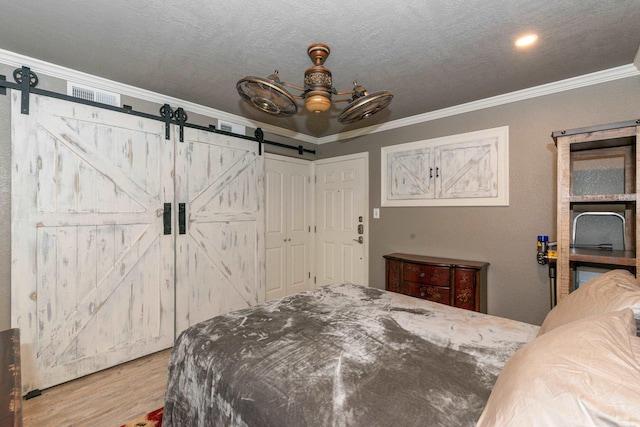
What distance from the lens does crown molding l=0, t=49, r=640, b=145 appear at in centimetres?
Answer: 226

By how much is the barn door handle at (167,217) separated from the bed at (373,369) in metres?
1.57

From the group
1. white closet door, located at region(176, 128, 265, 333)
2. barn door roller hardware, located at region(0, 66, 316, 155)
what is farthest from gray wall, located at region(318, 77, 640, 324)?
barn door roller hardware, located at region(0, 66, 316, 155)

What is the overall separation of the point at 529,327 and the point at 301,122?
3090 millimetres

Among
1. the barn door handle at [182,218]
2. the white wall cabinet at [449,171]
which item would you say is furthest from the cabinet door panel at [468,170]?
the barn door handle at [182,218]

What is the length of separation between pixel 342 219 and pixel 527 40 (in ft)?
9.26

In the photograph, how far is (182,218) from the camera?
9.90 ft

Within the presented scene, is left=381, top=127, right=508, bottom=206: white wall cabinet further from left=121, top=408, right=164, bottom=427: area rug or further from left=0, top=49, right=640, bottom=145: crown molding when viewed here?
left=121, top=408, right=164, bottom=427: area rug

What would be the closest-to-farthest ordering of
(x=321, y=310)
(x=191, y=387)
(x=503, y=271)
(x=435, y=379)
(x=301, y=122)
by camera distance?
(x=435, y=379) < (x=191, y=387) < (x=321, y=310) < (x=503, y=271) < (x=301, y=122)

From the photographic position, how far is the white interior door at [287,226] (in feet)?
13.2

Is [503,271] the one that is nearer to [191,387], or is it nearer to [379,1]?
[379,1]

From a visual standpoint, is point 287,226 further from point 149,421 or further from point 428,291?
point 149,421

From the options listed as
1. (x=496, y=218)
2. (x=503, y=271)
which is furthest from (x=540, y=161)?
(x=503, y=271)

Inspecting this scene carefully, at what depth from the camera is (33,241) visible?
2.22 metres

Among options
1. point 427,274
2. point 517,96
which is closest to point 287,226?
point 427,274
